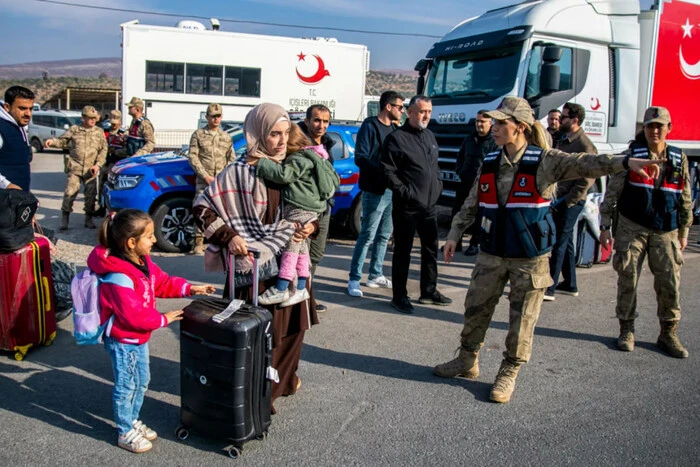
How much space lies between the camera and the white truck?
29.5 feet

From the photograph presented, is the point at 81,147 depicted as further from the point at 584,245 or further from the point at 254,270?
the point at 584,245

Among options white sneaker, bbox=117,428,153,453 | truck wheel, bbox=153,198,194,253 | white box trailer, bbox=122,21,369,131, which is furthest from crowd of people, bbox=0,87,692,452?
white box trailer, bbox=122,21,369,131

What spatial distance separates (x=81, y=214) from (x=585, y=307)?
865 centimetres

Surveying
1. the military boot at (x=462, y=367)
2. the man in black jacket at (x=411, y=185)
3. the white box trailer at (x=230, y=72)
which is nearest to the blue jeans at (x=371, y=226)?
the man in black jacket at (x=411, y=185)

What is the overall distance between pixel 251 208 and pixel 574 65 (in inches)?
283

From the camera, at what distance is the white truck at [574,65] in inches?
354

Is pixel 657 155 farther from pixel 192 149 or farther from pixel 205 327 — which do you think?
pixel 192 149

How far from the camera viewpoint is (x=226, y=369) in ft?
10.3

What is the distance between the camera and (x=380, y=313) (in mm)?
5938

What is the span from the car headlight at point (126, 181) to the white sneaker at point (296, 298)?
502 centimetres

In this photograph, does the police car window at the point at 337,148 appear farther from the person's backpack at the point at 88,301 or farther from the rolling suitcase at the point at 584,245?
the person's backpack at the point at 88,301

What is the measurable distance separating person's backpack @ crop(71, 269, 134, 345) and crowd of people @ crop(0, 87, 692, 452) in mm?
56

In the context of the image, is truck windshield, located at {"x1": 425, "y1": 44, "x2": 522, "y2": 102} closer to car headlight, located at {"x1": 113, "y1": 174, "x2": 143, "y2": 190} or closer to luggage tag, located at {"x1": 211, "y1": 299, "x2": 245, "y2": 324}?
car headlight, located at {"x1": 113, "y1": 174, "x2": 143, "y2": 190}

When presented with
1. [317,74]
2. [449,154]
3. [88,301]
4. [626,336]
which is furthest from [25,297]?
[317,74]
